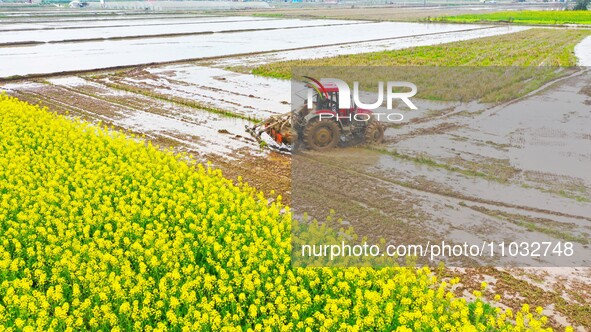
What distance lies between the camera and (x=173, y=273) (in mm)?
7418

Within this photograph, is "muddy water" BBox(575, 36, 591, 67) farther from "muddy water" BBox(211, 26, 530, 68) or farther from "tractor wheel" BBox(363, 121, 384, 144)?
"tractor wheel" BBox(363, 121, 384, 144)

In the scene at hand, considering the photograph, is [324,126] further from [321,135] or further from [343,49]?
[343,49]

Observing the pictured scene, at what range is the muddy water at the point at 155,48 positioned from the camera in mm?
34156

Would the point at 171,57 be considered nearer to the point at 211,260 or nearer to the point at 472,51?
the point at 472,51

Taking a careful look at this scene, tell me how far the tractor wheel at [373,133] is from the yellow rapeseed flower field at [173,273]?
6313mm

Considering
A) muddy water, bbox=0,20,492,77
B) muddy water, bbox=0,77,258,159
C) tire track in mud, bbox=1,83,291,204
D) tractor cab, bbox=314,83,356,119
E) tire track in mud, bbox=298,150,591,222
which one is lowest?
tire track in mud, bbox=298,150,591,222

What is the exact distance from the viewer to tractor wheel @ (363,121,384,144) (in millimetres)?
16172

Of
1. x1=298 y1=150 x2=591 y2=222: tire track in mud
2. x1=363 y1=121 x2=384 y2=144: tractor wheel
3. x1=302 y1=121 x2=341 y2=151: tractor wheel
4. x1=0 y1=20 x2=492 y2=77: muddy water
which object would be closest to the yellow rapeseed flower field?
x1=298 y1=150 x2=591 y2=222: tire track in mud

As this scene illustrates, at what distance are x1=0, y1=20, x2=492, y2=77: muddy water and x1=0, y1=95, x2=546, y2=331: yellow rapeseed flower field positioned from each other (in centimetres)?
2370

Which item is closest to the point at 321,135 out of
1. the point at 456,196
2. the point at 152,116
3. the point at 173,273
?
the point at 456,196

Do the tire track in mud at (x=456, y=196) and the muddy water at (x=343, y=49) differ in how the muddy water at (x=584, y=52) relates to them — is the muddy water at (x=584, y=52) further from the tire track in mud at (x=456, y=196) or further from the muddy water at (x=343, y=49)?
the tire track in mud at (x=456, y=196)

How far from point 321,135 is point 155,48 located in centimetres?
3130

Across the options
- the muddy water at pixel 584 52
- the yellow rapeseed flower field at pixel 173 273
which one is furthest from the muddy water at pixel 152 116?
the muddy water at pixel 584 52

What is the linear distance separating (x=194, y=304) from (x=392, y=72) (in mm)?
24394
